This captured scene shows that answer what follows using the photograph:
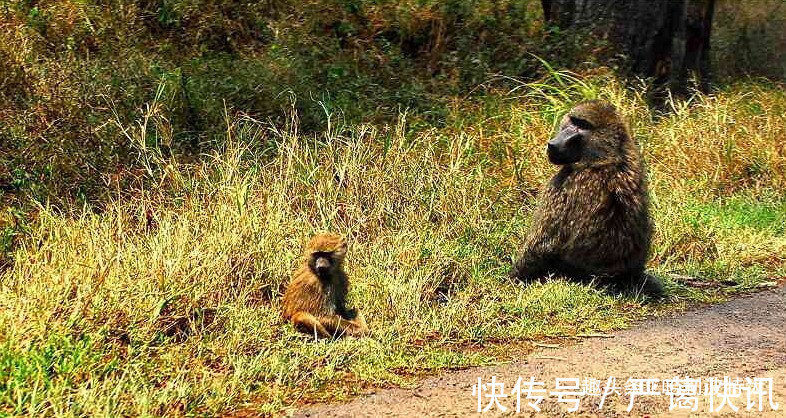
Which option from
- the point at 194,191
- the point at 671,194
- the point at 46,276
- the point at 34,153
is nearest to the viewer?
the point at 46,276

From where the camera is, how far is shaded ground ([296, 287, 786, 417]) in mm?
4031

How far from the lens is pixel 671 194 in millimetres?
8188

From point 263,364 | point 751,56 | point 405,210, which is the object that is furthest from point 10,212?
point 751,56

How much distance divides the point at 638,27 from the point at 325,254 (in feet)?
24.1

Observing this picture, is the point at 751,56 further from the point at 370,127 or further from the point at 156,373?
the point at 156,373

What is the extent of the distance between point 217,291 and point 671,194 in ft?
15.3

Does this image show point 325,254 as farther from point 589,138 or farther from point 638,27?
point 638,27

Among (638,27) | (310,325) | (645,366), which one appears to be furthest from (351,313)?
(638,27)

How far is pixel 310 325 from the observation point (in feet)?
15.7

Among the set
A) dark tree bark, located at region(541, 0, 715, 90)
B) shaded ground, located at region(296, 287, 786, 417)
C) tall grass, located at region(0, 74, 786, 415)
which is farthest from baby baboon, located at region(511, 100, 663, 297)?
dark tree bark, located at region(541, 0, 715, 90)

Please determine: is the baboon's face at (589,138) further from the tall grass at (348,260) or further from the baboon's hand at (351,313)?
the baboon's hand at (351,313)

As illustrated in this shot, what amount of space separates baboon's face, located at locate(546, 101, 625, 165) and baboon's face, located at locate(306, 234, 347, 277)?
5.26 ft

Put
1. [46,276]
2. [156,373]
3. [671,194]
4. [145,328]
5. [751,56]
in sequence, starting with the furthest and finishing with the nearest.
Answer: [751,56], [671,194], [46,276], [145,328], [156,373]

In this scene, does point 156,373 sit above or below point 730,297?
above
